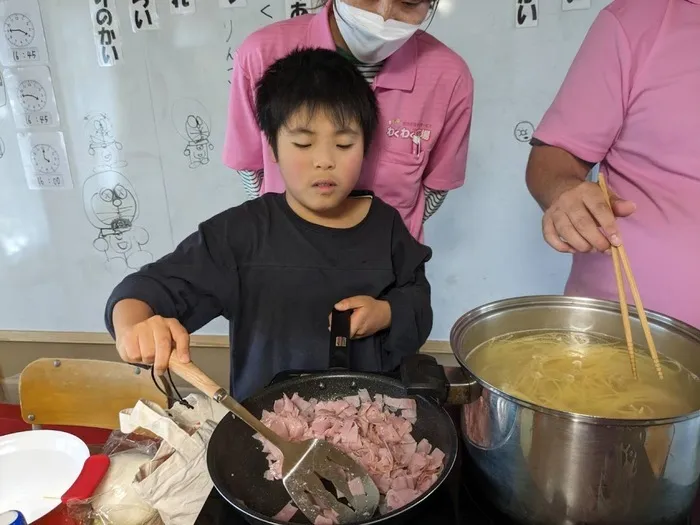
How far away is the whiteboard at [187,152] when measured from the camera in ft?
6.46

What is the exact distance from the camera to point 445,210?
7.14ft

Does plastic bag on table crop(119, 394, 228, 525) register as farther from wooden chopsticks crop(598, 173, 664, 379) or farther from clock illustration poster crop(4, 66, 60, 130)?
clock illustration poster crop(4, 66, 60, 130)

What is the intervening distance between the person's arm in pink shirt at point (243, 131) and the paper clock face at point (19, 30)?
1151 millimetres

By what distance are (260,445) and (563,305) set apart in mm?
497

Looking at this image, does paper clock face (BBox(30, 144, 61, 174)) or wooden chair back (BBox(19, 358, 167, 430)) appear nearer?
wooden chair back (BBox(19, 358, 167, 430))

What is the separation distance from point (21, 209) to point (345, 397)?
2.08 m

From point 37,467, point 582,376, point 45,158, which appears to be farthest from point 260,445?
point 45,158

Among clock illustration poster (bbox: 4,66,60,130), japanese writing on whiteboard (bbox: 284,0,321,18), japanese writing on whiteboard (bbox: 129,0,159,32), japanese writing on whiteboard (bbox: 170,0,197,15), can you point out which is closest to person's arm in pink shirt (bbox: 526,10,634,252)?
japanese writing on whiteboard (bbox: 284,0,321,18)

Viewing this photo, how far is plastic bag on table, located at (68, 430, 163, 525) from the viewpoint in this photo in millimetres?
948

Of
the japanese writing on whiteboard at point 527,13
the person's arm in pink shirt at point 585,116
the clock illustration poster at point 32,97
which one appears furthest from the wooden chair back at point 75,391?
the japanese writing on whiteboard at point 527,13

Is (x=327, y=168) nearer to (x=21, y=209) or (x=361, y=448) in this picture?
(x=361, y=448)

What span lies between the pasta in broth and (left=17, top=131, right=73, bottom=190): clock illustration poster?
2.06m

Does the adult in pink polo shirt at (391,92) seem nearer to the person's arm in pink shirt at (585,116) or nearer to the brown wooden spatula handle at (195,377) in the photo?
the person's arm in pink shirt at (585,116)

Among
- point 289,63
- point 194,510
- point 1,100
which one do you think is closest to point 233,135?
point 289,63
